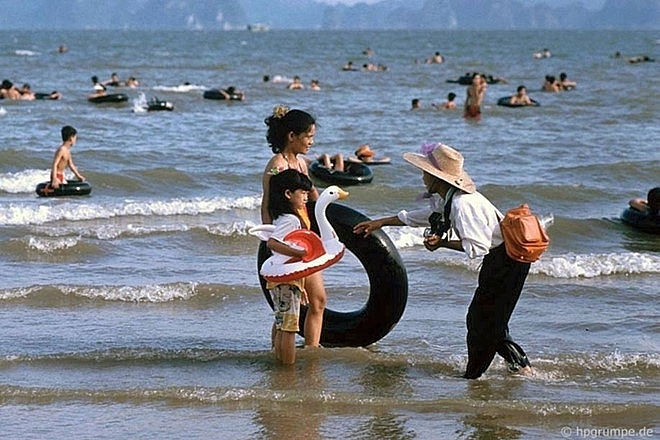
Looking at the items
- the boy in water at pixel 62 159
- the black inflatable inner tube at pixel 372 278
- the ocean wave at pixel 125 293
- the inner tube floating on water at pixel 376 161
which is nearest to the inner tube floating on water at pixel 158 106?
the inner tube floating on water at pixel 376 161

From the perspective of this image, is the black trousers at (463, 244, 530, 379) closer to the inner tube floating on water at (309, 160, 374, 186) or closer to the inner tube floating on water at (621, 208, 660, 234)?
the inner tube floating on water at (621, 208, 660, 234)

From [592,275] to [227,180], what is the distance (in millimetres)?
7966

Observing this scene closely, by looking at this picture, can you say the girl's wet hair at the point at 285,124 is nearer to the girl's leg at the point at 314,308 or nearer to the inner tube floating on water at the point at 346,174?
the girl's leg at the point at 314,308

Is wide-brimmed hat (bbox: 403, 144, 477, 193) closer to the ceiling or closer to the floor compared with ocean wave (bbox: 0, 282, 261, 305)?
closer to the ceiling

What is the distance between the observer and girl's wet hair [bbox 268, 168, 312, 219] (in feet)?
22.4

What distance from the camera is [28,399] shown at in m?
6.57

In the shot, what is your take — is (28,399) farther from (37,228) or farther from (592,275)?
(37,228)

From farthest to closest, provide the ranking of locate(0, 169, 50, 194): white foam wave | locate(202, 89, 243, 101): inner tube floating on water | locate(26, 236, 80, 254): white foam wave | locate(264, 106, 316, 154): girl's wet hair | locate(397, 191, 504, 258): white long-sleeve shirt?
locate(202, 89, 243, 101): inner tube floating on water, locate(0, 169, 50, 194): white foam wave, locate(26, 236, 80, 254): white foam wave, locate(264, 106, 316, 154): girl's wet hair, locate(397, 191, 504, 258): white long-sleeve shirt

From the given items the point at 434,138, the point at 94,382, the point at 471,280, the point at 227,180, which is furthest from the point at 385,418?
the point at 434,138

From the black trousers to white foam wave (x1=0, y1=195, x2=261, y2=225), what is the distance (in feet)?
26.0

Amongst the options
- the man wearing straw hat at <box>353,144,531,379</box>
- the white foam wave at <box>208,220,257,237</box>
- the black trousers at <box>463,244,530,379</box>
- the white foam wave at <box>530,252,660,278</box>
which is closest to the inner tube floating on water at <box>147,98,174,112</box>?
the white foam wave at <box>208,220,257,237</box>

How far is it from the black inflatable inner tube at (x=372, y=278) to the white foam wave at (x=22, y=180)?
31.6ft

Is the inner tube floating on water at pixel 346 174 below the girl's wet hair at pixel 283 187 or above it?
below

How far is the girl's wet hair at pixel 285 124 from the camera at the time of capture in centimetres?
704
